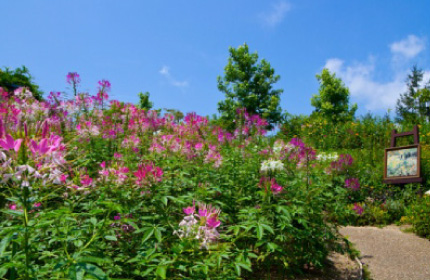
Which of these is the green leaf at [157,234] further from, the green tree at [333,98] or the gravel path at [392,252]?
the green tree at [333,98]

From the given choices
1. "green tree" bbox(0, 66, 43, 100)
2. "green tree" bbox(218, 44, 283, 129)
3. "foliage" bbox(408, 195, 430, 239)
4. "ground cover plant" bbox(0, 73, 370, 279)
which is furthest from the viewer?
"green tree" bbox(218, 44, 283, 129)

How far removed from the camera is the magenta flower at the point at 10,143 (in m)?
1.37

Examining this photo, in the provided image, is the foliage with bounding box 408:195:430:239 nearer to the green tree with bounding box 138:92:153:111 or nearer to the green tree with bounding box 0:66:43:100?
the green tree with bounding box 0:66:43:100

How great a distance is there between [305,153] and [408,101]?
4243 centimetres

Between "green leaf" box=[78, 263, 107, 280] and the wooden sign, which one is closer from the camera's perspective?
"green leaf" box=[78, 263, 107, 280]

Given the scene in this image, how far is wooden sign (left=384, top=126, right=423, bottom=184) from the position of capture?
8.31m

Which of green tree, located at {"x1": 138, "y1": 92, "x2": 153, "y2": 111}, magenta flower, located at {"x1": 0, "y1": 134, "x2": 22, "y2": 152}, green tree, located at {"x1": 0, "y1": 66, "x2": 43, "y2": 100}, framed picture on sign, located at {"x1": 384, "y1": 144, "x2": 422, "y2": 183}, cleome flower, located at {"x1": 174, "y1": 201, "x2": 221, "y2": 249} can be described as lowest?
cleome flower, located at {"x1": 174, "y1": 201, "x2": 221, "y2": 249}

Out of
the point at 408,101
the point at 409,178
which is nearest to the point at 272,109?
the point at 409,178

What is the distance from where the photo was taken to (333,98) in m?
25.6

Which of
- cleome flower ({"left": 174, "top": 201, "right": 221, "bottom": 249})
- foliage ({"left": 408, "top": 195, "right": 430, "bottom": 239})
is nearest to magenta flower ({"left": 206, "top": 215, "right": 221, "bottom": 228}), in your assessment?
cleome flower ({"left": 174, "top": 201, "right": 221, "bottom": 249})

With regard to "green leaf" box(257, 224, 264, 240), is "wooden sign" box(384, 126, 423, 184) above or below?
above

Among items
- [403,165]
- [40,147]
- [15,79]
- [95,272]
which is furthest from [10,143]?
[15,79]

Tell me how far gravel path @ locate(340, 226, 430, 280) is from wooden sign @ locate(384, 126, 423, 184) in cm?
216

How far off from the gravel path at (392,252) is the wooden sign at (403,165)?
2.16 m
